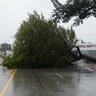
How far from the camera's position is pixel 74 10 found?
14.0 m

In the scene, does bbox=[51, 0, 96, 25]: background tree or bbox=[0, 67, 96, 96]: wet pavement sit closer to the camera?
bbox=[51, 0, 96, 25]: background tree

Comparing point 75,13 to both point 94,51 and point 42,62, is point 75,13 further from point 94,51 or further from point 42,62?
point 94,51

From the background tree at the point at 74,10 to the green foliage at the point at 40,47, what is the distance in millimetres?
26226

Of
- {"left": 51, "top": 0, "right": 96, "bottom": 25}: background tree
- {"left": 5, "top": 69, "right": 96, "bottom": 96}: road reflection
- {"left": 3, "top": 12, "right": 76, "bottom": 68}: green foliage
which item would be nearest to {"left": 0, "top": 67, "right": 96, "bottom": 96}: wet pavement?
{"left": 5, "top": 69, "right": 96, "bottom": 96}: road reflection

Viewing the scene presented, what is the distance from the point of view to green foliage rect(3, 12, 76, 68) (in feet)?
137

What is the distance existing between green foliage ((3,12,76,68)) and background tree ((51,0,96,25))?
26226mm

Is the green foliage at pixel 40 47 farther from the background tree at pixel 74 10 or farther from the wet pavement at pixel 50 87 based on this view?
the background tree at pixel 74 10

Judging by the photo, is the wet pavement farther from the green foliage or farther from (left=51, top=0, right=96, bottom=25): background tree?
the green foliage

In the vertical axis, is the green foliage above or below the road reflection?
above

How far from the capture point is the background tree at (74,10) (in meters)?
13.8

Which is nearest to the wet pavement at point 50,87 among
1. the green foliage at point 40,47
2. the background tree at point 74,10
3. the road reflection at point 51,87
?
the road reflection at point 51,87

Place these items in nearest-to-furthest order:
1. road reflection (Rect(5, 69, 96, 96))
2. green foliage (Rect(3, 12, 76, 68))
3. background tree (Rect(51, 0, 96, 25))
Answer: background tree (Rect(51, 0, 96, 25))
road reflection (Rect(5, 69, 96, 96))
green foliage (Rect(3, 12, 76, 68))

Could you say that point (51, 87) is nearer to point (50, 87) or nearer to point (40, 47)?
point (50, 87)

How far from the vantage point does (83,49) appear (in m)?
90.6
